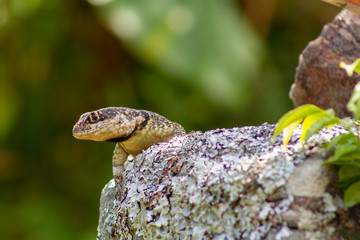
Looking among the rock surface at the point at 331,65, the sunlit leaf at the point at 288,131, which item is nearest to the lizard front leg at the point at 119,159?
the sunlit leaf at the point at 288,131

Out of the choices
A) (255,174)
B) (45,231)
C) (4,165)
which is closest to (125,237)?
(255,174)

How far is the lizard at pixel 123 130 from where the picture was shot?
4.64ft

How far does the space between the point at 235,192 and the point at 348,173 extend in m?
0.22

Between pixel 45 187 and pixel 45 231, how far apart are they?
480 mm

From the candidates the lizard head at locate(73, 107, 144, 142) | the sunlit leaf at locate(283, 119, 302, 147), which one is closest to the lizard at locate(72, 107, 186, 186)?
the lizard head at locate(73, 107, 144, 142)

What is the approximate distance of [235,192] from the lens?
1028mm

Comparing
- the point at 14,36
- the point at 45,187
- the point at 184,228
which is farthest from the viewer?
the point at 45,187

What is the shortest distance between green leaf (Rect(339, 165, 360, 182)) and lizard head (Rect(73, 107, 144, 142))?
2.21ft

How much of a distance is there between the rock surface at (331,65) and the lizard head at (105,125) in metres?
0.82

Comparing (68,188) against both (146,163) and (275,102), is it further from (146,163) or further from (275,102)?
(146,163)

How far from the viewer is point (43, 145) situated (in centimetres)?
391

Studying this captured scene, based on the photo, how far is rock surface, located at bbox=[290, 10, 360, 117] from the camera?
6.13ft

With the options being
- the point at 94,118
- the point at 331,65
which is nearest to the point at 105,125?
the point at 94,118

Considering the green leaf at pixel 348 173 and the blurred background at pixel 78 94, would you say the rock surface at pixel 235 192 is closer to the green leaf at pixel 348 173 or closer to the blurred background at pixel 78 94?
the green leaf at pixel 348 173
